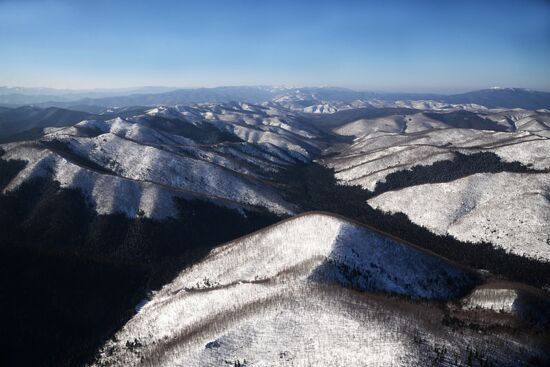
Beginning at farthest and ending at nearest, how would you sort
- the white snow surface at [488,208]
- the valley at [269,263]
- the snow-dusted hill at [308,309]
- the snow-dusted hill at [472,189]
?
1. the snow-dusted hill at [472,189]
2. the white snow surface at [488,208]
3. the valley at [269,263]
4. the snow-dusted hill at [308,309]

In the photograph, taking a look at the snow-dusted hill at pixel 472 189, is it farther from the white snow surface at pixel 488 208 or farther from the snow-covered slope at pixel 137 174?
the snow-covered slope at pixel 137 174

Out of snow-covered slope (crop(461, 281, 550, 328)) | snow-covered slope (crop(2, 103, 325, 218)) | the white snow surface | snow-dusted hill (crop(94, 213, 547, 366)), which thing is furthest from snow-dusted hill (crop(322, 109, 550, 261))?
snow-covered slope (crop(2, 103, 325, 218))

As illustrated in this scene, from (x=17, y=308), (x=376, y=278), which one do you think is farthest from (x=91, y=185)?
(x=376, y=278)

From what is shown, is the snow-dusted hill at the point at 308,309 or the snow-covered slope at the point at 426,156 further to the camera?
the snow-covered slope at the point at 426,156

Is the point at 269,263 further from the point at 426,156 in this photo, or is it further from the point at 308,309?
the point at 426,156

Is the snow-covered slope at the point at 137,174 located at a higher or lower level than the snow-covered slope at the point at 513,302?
higher

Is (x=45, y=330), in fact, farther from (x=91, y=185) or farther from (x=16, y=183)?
(x=16, y=183)

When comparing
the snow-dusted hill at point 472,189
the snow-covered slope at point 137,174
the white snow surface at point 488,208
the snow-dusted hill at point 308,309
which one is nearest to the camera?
the snow-dusted hill at point 308,309

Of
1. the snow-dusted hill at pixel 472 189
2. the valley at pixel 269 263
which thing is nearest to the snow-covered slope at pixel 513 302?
the valley at pixel 269 263
